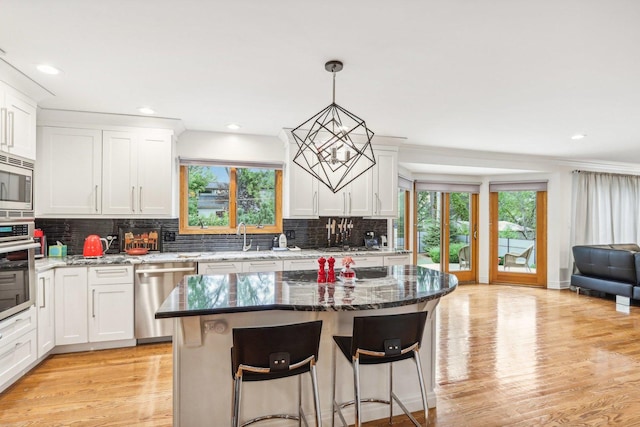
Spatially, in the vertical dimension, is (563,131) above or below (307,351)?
above

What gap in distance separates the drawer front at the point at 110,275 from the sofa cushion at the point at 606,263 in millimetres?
6852

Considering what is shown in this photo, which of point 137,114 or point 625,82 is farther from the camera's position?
point 137,114

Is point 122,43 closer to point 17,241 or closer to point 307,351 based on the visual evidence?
point 17,241

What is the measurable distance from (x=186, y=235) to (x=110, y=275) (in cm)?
103

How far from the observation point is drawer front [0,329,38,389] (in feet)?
8.27

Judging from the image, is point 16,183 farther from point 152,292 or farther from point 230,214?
point 230,214

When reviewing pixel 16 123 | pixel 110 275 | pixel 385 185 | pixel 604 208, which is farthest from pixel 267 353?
pixel 604 208

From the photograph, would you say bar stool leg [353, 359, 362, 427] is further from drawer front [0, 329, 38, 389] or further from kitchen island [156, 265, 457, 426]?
drawer front [0, 329, 38, 389]

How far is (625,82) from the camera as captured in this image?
2.79 metres

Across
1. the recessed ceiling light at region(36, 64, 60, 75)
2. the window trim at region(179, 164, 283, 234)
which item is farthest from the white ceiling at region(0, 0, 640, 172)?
the window trim at region(179, 164, 283, 234)

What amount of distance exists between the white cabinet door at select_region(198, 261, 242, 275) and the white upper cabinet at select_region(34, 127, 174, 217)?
2.52 feet

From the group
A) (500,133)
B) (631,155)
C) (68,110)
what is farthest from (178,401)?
(631,155)

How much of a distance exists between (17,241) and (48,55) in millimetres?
1391

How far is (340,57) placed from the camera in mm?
2373
